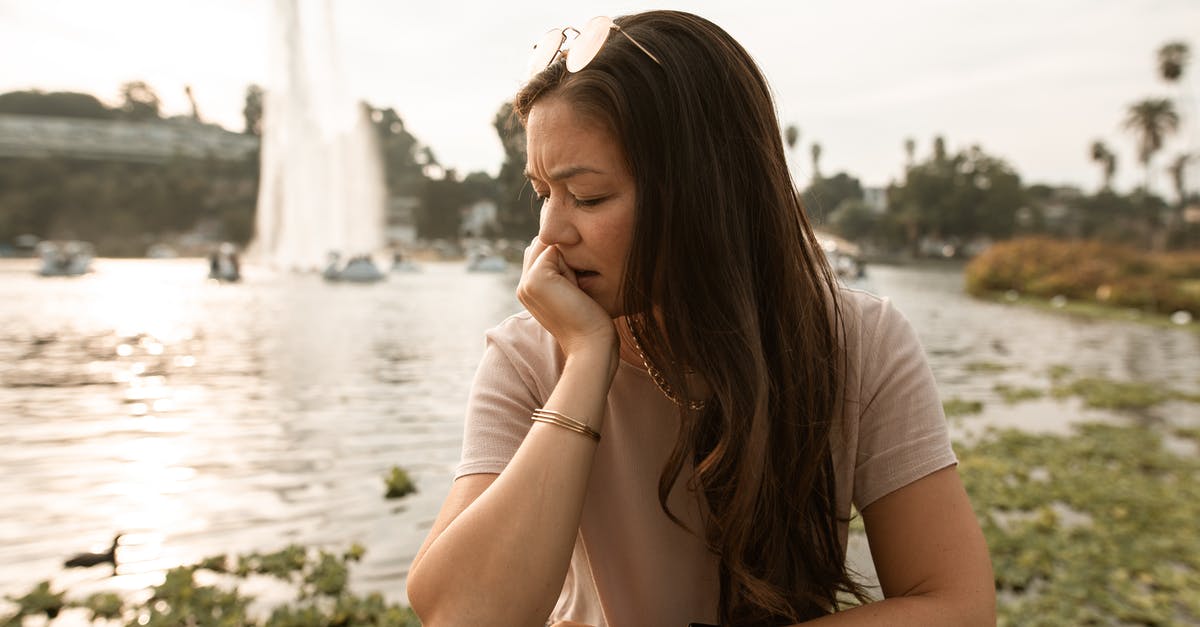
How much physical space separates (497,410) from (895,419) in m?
0.72

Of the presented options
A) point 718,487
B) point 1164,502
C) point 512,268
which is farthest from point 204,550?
point 512,268

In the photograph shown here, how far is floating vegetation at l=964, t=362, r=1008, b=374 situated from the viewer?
11.4 meters

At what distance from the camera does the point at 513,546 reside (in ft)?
4.55

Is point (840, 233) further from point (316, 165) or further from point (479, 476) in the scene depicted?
point (479, 476)

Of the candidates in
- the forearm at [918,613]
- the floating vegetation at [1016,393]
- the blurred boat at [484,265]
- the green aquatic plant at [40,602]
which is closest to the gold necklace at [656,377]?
the forearm at [918,613]

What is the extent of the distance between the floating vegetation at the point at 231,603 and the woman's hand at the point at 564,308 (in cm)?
207

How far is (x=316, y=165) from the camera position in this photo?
40531 millimetres

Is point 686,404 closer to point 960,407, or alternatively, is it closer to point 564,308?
point 564,308

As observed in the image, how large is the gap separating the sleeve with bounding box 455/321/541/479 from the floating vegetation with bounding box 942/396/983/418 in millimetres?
7129

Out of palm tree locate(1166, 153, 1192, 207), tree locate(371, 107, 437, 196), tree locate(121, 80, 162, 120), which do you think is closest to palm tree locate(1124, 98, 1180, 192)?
palm tree locate(1166, 153, 1192, 207)

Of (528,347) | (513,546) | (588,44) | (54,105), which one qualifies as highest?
(54,105)

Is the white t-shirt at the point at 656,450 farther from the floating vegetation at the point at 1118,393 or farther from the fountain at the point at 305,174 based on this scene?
the fountain at the point at 305,174

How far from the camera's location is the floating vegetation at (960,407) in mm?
8094

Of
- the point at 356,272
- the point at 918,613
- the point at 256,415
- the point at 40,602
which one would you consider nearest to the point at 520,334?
the point at 918,613
